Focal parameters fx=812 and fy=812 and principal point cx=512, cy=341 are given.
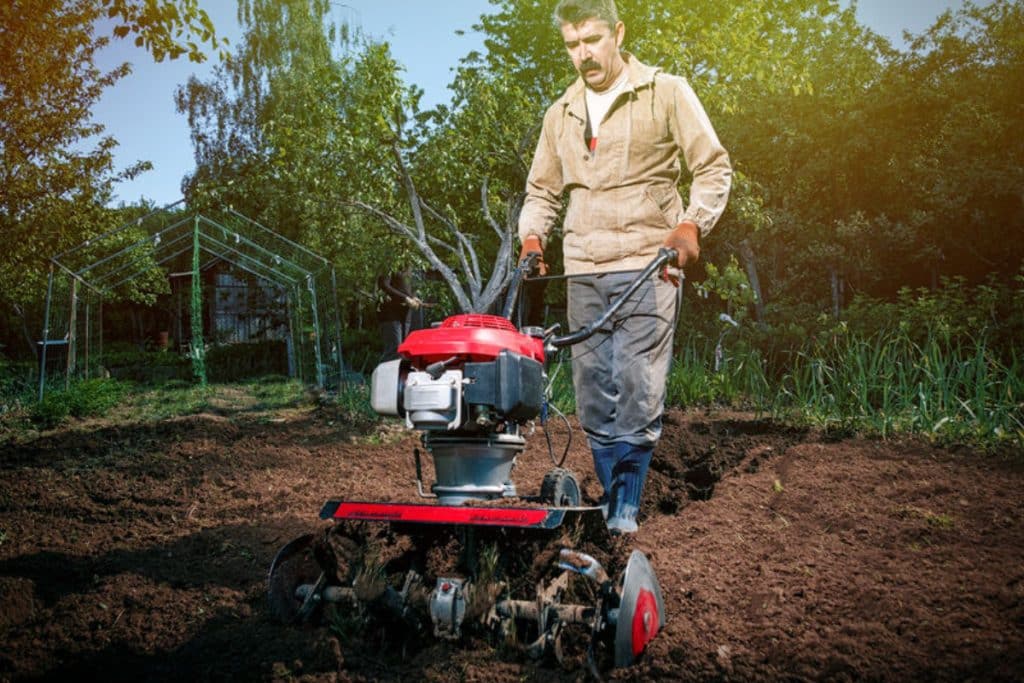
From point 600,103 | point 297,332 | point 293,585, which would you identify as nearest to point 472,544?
point 293,585

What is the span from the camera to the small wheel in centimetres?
273

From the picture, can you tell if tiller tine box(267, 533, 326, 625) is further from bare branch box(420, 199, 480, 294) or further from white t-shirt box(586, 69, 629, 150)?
bare branch box(420, 199, 480, 294)

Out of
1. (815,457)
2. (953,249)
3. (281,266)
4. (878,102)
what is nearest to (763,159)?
(878,102)

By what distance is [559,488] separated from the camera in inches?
109

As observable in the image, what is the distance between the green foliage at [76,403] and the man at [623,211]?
5.61 metres

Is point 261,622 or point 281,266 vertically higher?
point 281,266

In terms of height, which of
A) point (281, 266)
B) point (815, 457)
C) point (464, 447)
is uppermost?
point (281, 266)

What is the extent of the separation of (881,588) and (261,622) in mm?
1849

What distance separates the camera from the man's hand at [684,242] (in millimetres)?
2598

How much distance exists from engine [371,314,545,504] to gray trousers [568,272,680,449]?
22.1 inches

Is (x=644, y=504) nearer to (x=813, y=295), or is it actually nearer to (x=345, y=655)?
(x=345, y=655)

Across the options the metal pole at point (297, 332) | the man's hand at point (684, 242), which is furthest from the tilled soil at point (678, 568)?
the metal pole at point (297, 332)

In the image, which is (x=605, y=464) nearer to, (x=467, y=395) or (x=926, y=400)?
(x=467, y=395)

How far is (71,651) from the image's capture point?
7.44ft
